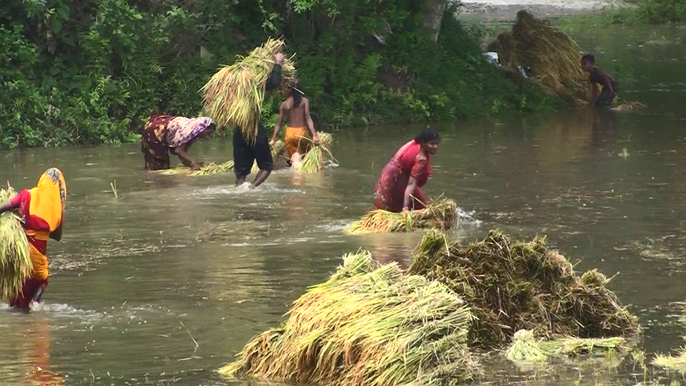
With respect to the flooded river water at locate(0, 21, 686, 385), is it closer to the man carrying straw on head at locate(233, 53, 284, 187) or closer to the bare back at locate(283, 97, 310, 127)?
the man carrying straw on head at locate(233, 53, 284, 187)

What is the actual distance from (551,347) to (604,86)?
17777 mm

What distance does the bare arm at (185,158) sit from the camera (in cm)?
1916

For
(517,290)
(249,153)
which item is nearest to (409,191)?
(249,153)

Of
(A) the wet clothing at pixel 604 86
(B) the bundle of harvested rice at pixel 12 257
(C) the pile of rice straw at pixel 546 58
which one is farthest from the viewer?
(C) the pile of rice straw at pixel 546 58

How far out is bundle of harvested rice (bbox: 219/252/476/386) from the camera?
855 cm

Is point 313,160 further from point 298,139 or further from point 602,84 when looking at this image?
point 602,84

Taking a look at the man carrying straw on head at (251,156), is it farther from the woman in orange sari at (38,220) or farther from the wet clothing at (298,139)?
the woman in orange sari at (38,220)

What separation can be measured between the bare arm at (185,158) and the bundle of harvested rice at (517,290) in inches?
376

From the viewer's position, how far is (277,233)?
14.7 m

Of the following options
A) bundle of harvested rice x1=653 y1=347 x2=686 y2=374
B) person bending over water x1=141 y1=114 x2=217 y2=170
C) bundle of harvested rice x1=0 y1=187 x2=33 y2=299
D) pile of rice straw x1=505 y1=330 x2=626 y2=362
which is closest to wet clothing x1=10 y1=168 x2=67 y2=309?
bundle of harvested rice x1=0 y1=187 x2=33 y2=299

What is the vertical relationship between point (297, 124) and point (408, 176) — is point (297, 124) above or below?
below

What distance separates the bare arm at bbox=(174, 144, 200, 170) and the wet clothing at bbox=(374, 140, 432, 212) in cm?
474

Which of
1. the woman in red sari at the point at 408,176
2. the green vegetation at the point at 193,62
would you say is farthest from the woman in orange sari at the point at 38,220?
the green vegetation at the point at 193,62

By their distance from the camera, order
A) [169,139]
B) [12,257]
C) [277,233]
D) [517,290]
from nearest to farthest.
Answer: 1. [517,290]
2. [12,257]
3. [277,233]
4. [169,139]
